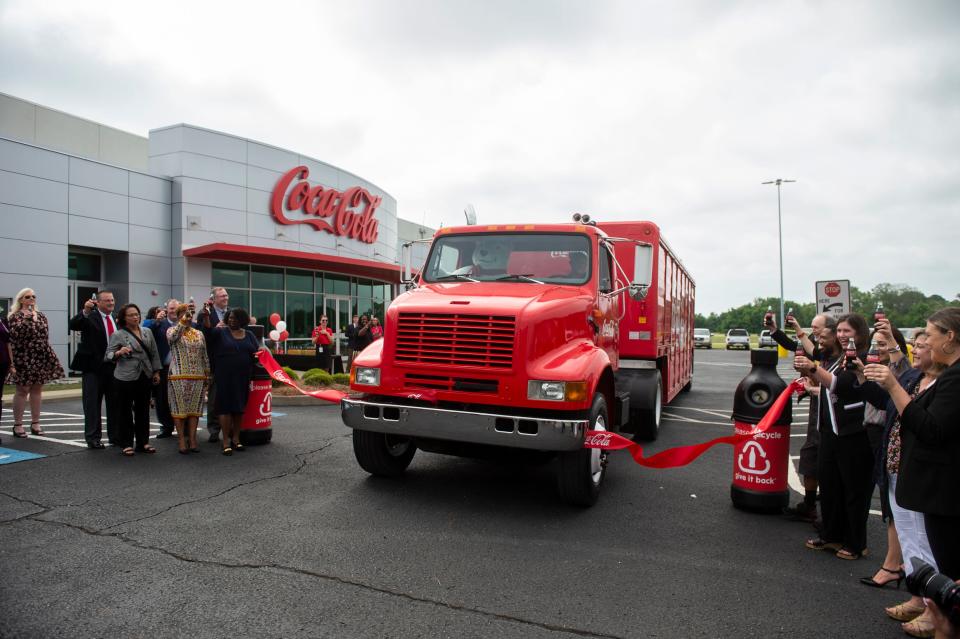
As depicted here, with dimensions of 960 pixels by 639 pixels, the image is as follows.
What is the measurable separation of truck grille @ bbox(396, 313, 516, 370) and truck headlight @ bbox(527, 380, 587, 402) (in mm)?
285

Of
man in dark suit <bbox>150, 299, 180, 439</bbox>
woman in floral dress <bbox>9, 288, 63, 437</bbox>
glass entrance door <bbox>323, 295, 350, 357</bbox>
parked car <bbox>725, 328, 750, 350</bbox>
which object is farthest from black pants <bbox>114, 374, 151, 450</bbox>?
parked car <bbox>725, 328, 750, 350</bbox>

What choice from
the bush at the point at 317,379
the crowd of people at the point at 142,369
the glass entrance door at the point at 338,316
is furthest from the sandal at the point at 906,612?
the glass entrance door at the point at 338,316

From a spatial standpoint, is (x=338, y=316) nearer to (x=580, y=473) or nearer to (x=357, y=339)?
(x=357, y=339)

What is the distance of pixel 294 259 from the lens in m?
21.8

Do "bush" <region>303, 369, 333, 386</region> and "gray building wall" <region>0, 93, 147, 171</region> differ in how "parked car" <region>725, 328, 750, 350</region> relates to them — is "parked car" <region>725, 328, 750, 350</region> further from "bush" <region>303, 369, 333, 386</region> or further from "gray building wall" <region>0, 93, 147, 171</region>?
"bush" <region>303, 369, 333, 386</region>

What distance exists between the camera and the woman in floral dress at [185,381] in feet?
23.7

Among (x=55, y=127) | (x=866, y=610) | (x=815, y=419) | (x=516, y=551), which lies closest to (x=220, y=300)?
(x=516, y=551)

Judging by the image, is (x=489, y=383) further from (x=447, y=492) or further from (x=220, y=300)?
(x=220, y=300)

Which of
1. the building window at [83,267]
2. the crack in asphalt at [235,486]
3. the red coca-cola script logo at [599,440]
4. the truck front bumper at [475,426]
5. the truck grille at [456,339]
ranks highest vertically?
the building window at [83,267]

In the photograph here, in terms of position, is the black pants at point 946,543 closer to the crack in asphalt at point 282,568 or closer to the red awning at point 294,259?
the crack in asphalt at point 282,568

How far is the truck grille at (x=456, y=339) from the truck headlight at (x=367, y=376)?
26 cm

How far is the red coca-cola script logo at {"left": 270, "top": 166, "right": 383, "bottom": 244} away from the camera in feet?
72.2

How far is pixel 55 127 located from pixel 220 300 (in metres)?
15.2

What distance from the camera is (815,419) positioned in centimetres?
522
